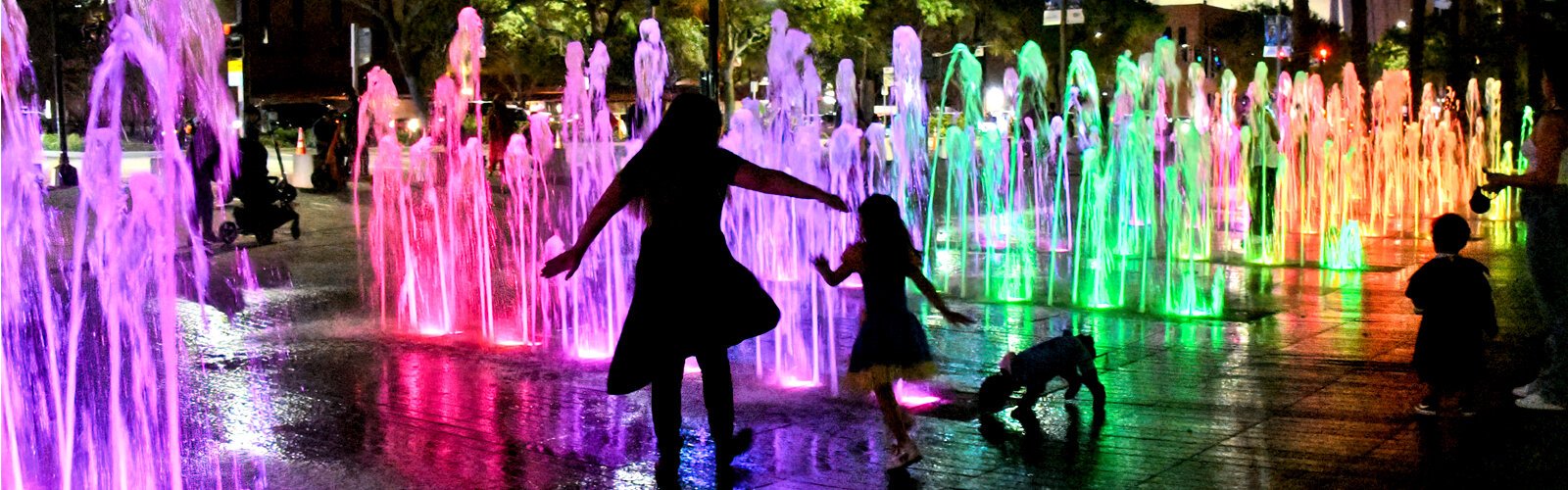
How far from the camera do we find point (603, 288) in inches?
444

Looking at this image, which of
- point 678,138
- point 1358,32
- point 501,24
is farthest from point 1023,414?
point 501,24

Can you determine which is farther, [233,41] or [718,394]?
[233,41]

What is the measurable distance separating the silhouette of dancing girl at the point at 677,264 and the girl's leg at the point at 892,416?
20.0 inches

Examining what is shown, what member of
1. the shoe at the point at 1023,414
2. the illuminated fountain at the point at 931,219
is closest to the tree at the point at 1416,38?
the illuminated fountain at the point at 931,219

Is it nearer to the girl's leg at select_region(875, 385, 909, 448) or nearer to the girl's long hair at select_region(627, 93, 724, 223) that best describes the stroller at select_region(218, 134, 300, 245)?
the girl's long hair at select_region(627, 93, 724, 223)

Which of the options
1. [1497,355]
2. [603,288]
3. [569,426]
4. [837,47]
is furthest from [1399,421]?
[837,47]

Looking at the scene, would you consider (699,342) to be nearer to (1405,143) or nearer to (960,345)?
(960,345)

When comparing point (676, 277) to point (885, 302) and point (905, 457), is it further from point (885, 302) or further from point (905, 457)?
point (905, 457)

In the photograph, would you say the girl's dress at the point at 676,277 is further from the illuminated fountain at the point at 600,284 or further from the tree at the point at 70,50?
the tree at the point at 70,50

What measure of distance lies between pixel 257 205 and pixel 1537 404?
11.8 meters

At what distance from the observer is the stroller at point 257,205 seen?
14922 mm

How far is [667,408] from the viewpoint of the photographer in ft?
17.3

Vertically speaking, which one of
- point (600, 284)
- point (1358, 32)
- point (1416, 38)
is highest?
point (1416, 38)

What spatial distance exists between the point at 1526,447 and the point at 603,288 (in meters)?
6.80
